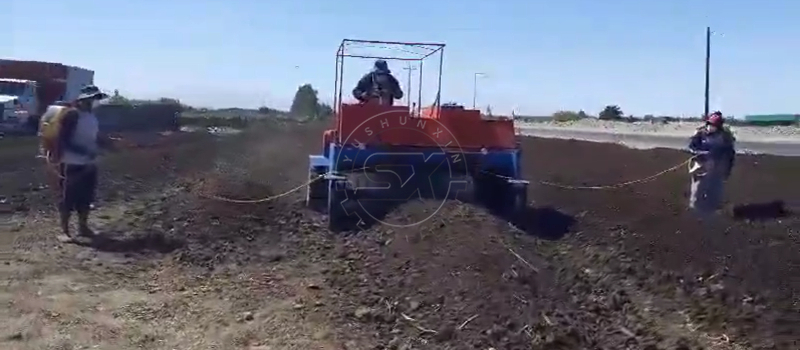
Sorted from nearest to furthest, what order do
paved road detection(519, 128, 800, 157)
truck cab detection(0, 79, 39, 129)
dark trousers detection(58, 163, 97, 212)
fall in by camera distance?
dark trousers detection(58, 163, 97, 212), paved road detection(519, 128, 800, 157), truck cab detection(0, 79, 39, 129)

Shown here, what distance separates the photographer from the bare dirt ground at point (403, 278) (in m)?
7.34

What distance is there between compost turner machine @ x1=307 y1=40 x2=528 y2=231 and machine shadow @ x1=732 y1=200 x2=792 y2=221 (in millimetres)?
3324

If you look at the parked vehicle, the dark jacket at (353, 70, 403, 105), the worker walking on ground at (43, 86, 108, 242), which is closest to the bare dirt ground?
the worker walking on ground at (43, 86, 108, 242)

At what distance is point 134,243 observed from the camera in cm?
1115

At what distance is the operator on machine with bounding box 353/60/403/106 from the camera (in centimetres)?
1359

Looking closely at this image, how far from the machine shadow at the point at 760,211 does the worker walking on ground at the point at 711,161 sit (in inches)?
22.2

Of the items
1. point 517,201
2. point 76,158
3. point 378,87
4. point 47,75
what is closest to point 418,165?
point 517,201

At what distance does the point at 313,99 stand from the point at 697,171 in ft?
188

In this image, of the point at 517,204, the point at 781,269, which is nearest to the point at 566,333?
the point at 781,269

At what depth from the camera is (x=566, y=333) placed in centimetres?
725

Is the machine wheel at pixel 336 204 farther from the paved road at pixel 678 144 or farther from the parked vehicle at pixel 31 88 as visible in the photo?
the parked vehicle at pixel 31 88

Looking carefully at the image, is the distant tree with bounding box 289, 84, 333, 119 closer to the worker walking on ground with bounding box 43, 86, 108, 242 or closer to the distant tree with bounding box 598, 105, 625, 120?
the distant tree with bounding box 598, 105, 625, 120

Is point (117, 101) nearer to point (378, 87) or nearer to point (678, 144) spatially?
point (678, 144)

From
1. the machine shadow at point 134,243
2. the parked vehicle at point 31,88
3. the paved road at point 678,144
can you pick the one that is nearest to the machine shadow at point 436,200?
the machine shadow at point 134,243
